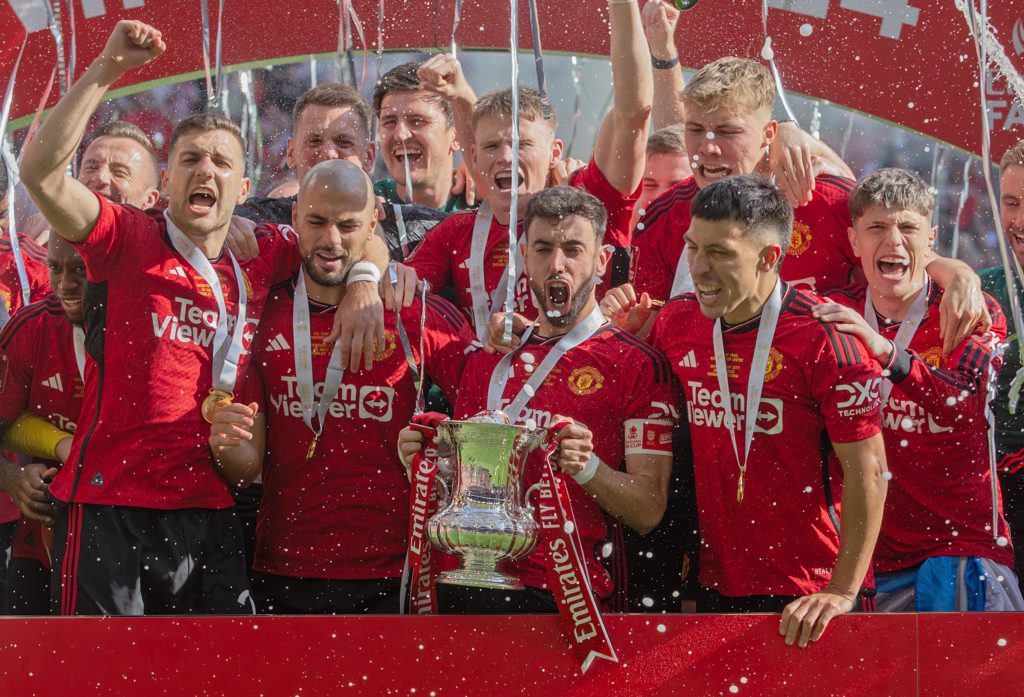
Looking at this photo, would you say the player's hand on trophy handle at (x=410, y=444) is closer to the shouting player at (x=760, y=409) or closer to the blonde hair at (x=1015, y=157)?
the shouting player at (x=760, y=409)

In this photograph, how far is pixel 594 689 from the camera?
3.38 metres

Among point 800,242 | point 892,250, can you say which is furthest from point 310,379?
point 892,250

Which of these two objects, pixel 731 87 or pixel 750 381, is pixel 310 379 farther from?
pixel 731 87

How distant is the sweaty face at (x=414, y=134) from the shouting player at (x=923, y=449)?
1835 mm

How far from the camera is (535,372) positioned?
3.83 m

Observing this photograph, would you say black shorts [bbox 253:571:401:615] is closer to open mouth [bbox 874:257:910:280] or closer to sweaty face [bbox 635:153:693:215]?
open mouth [bbox 874:257:910:280]

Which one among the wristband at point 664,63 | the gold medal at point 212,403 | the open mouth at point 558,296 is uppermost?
the wristband at point 664,63

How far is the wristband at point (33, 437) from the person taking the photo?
4.31 m

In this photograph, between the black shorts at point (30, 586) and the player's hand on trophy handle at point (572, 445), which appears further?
the black shorts at point (30, 586)

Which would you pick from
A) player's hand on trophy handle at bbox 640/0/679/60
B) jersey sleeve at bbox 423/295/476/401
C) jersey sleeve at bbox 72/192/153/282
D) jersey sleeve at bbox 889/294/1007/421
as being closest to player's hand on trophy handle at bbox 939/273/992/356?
jersey sleeve at bbox 889/294/1007/421

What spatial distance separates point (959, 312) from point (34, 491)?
3.02m

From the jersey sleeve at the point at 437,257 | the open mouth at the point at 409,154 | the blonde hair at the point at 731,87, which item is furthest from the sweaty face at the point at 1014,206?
the open mouth at the point at 409,154

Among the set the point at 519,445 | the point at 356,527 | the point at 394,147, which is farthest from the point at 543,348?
the point at 394,147

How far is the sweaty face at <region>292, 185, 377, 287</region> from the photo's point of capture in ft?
13.4
